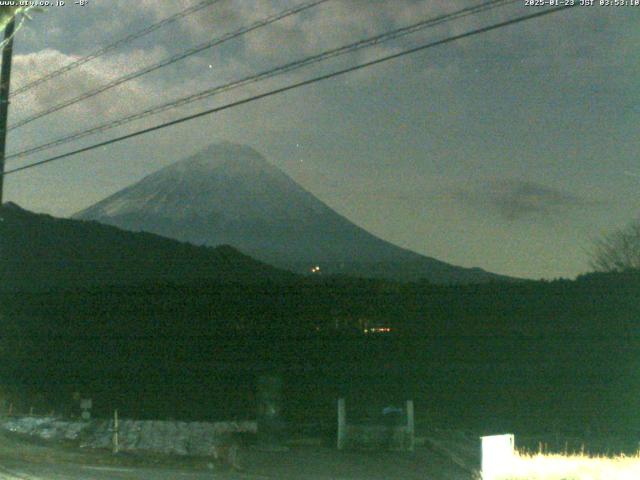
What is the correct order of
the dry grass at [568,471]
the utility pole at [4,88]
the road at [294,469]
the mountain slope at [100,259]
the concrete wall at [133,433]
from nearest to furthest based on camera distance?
the dry grass at [568,471] < the road at [294,469] < the utility pole at [4,88] < the concrete wall at [133,433] < the mountain slope at [100,259]

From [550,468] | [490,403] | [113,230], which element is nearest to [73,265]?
[113,230]

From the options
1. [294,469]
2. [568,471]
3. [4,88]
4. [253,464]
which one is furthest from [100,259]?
[568,471]

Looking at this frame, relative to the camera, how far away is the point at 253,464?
56.7ft

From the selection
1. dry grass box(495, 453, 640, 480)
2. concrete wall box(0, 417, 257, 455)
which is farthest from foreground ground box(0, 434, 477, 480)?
dry grass box(495, 453, 640, 480)

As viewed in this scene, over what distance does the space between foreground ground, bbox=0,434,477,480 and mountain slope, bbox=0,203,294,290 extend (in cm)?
2114

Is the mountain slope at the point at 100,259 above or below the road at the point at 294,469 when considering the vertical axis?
above

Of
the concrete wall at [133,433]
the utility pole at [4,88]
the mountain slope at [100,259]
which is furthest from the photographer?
the mountain slope at [100,259]

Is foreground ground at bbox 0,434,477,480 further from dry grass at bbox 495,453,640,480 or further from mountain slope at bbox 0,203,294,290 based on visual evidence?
mountain slope at bbox 0,203,294,290

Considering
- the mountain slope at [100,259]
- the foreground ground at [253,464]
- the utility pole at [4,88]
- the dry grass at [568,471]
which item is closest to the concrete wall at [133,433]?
the foreground ground at [253,464]

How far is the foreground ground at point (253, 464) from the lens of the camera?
1359cm

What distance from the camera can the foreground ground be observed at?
13.6 metres

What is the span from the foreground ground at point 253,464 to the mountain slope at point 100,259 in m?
21.1

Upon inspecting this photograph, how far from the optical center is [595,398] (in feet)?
93.6

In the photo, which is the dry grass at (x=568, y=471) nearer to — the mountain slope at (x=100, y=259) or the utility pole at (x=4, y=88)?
the utility pole at (x=4, y=88)
